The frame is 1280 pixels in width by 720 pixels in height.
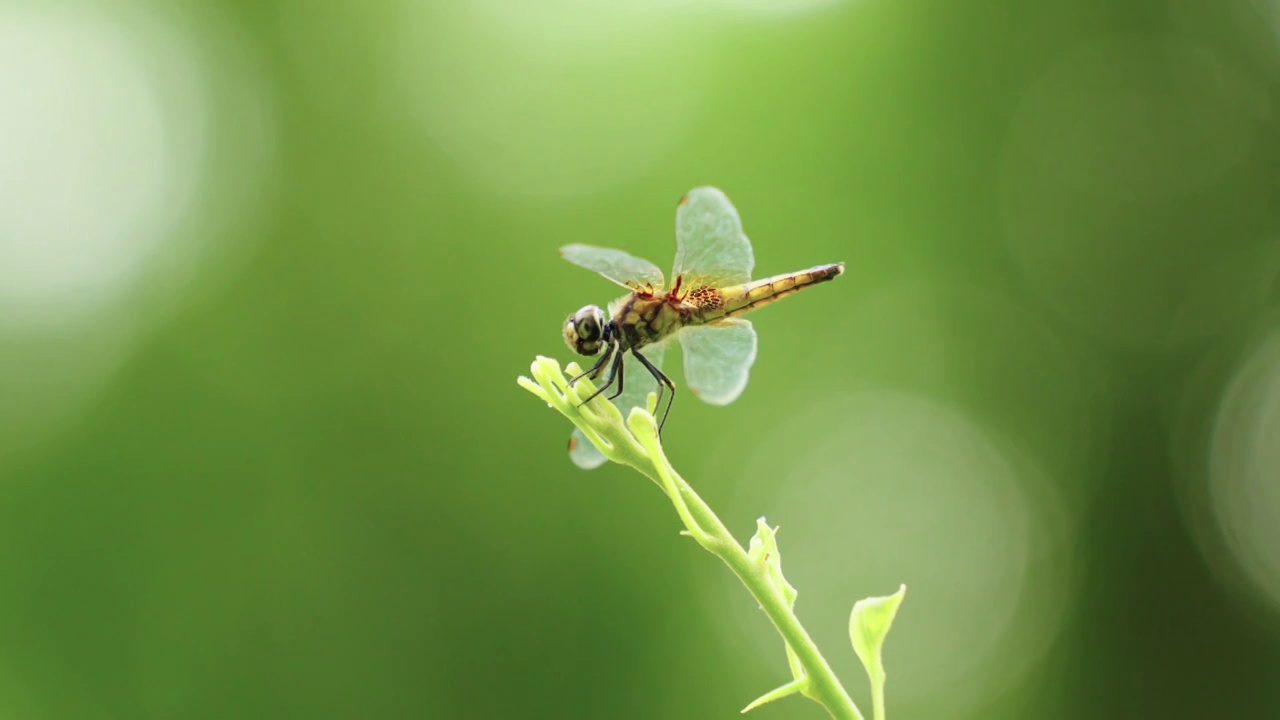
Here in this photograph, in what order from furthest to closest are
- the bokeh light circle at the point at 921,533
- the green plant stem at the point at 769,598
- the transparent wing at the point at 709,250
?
the bokeh light circle at the point at 921,533
the transparent wing at the point at 709,250
the green plant stem at the point at 769,598

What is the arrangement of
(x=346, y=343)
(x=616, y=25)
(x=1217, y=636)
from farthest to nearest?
(x=1217, y=636) → (x=616, y=25) → (x=346, y=343)

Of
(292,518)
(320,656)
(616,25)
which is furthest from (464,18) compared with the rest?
(320,656)

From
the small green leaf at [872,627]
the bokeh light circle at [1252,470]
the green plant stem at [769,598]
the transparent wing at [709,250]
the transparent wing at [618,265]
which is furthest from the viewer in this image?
the bokeh light circle at [1252,470]

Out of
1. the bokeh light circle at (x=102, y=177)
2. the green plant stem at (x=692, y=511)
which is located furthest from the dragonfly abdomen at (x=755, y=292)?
the bokeh light circle at (x=102, y=177)

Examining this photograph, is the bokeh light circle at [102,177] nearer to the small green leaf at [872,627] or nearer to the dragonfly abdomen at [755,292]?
the dragonfly abdomen at [755,292]

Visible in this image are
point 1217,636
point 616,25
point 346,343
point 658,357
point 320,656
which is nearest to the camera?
point 658,357

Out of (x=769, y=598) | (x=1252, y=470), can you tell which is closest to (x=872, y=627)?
(x=769, y=598)

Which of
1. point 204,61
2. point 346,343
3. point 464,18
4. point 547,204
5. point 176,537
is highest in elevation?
point 464,18

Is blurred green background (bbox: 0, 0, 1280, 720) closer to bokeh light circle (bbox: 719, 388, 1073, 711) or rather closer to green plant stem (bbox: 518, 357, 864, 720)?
bokeh light circle (bbox: 719, 388, 1073, 711)

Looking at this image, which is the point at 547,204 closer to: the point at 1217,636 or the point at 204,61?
the point at 204,61
